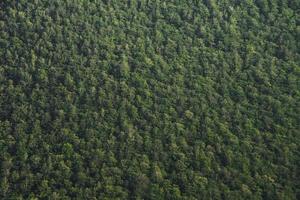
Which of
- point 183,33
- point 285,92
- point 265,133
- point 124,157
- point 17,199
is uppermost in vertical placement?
point 183,33

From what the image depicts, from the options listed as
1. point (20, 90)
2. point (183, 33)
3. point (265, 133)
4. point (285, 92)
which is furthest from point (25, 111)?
point (285, 92)

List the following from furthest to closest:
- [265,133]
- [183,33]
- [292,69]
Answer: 1. [183,33]
2. [292,69]
3. [265,133]

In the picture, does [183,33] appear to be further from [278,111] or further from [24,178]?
[24,178]

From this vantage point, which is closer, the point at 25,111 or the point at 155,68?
the point at 25,111

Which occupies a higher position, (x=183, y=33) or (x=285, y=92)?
(x=183, y=33)

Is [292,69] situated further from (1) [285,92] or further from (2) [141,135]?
(2) [141,135]

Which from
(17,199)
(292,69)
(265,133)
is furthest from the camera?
(292,69)
